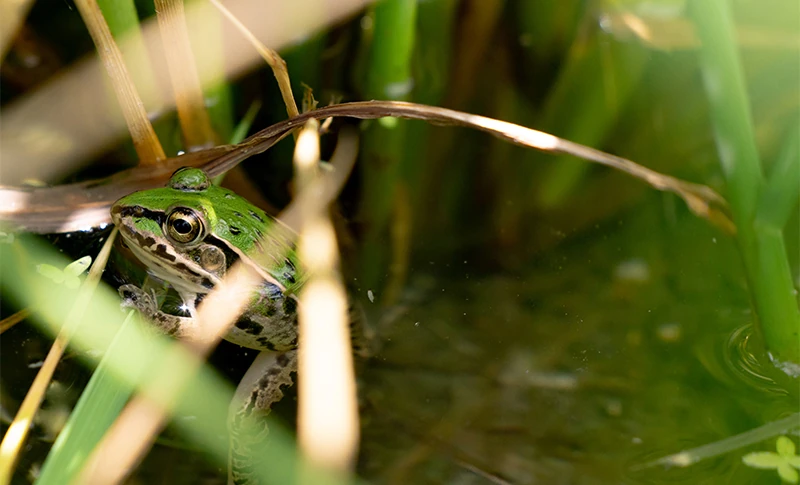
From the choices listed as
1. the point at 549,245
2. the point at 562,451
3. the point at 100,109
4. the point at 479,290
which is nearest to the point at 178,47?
the point at 100,109

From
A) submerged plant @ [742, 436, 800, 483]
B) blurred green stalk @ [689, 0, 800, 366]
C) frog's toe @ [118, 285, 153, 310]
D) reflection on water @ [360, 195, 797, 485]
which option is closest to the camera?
blurred green stalk @ [689, 0, 800, 366]

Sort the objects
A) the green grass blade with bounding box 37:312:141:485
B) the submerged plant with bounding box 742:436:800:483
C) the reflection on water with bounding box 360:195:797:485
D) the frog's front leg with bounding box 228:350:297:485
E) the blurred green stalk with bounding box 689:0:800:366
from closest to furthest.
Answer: the green grass blade with bounding box 37:312:141:485 → the blurred green stalk with bounding box 689:0:800:366 → the frog's front leg with bounding box 228:350:297:485 → the submerged plant with bounding box 742:436:800:483 → the reflection on water with bounding box 360:195:797:485

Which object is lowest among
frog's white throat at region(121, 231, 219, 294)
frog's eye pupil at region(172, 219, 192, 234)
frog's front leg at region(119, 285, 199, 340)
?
frog's front leg at region(119, 285, 199, 340)

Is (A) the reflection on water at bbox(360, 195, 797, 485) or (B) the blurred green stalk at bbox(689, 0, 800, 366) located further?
(A) the reflection on water at bbox(360, 195, 797, 485)

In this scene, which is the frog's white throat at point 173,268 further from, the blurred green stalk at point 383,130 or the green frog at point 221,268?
the blurred green stalk at point 383,130

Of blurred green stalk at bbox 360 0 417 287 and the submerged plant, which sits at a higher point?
blurred green stalk at bbox 360 0 417 287

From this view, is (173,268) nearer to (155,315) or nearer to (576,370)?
(155,315)

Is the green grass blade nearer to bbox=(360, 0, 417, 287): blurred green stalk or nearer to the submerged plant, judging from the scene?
bbox=(360, 0, 417, 287): blurred green stalk

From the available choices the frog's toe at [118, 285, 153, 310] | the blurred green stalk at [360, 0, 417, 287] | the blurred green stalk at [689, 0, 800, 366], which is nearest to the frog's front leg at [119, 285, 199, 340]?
the frog's toe at [118, 285, 153, 310]
